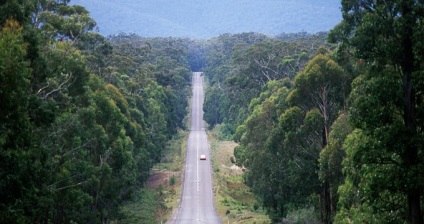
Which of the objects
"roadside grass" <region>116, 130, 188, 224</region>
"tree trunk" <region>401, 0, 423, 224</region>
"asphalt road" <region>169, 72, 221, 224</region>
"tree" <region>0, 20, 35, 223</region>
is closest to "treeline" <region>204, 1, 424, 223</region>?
"tree trunk" <region>401, 0, 423, 224</region>

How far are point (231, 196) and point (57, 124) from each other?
30.3 m

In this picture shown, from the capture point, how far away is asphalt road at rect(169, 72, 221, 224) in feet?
141

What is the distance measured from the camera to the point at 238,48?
86.8 m

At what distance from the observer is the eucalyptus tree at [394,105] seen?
12.9 meters

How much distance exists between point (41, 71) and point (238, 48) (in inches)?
2792

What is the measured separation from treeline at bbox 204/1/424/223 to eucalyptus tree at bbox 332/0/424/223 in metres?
0.03

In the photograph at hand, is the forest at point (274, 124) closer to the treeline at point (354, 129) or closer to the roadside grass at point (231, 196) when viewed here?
the treeline at point (354, 129)

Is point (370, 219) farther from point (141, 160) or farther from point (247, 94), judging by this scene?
point (247, 94)

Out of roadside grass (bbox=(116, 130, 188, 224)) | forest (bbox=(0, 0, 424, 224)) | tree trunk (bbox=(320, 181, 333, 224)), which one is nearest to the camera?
forest (bbox=(0, 0, 424, 224))

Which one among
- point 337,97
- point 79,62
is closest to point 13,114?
point 79,62

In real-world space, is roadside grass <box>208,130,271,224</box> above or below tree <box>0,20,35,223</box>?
below

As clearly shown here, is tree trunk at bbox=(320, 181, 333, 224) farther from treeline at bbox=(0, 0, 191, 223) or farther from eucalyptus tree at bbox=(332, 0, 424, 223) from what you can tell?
eucalyptus tree at bbox=(332, 0, 424, 223)

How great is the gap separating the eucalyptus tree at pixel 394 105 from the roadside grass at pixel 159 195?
25.0 metres

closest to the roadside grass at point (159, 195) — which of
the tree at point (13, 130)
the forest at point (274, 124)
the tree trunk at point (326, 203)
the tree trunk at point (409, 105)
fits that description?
the forest at point (274, 124)
